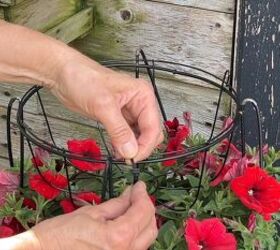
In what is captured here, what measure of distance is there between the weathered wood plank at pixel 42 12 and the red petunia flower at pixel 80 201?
55 centimetres

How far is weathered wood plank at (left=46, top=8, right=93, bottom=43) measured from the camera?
5.92 feet

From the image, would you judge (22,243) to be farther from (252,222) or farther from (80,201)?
(252,222)

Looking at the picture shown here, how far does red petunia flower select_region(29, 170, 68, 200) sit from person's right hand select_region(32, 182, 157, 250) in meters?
0.20

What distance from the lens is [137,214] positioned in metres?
1.10

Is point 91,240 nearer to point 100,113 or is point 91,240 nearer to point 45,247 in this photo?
point 45,247

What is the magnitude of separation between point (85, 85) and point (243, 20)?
0.67 metres

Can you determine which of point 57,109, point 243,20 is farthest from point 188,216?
point 57,109

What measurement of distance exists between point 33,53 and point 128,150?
0.24 metres

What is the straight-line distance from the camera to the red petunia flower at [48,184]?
130 centimetres

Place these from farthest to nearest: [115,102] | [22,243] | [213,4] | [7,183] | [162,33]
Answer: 1. [162,33]
2. [213,4]
3. [7,183]
4. [115,102]
5. [22,243]

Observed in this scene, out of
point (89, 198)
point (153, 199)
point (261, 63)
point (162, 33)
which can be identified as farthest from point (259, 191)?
point (162, 33)

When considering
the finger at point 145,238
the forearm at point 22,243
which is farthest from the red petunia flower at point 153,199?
the forearm at point 22,243

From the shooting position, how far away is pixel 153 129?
3.86 feet

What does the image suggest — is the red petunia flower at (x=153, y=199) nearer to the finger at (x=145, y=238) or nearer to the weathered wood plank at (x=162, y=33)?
the finger at (x=145, y=238)
